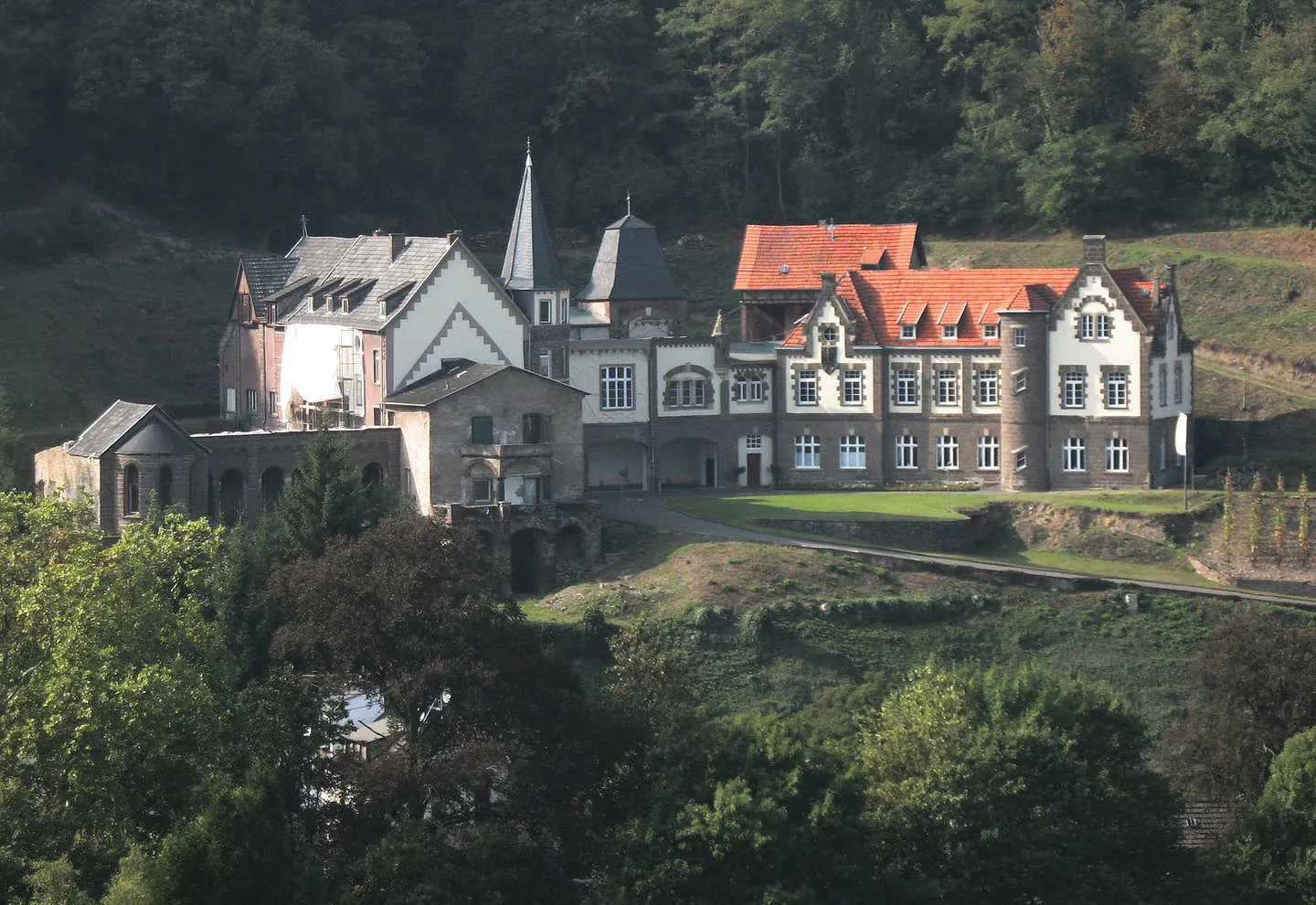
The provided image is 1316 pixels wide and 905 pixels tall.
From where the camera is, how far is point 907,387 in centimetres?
8812

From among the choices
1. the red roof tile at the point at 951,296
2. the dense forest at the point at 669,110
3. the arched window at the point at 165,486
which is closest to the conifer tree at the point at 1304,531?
the red roof tile at the point at 951,296

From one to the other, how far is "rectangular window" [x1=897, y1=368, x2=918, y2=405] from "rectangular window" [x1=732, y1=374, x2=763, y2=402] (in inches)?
182

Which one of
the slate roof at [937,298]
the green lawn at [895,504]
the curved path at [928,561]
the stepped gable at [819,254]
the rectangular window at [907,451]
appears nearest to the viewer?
the curved path at [928,561]

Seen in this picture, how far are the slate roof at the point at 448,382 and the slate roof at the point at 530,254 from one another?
4173 millimetres

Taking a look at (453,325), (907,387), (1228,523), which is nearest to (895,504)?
(907,387)

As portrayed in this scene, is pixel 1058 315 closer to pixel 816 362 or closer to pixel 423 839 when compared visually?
pixel 816 362

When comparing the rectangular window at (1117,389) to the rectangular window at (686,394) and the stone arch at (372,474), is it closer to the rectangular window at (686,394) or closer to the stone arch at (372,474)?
the rectangular window at (686,394)

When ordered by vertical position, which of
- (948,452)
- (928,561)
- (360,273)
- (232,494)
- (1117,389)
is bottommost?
(928,561)

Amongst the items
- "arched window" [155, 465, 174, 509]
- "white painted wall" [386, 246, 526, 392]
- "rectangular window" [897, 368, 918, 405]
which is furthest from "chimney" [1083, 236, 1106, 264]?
"arched window" [155, 465, 174, 509]

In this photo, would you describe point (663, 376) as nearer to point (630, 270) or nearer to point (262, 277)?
point (630, 270)

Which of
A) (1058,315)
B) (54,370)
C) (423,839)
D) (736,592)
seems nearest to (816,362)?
(1058,315)

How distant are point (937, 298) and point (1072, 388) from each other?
19.1 ft

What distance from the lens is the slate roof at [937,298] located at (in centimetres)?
8694

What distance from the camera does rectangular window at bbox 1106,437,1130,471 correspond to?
85312mm
